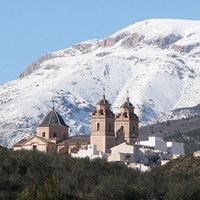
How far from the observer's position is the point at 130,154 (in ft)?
589

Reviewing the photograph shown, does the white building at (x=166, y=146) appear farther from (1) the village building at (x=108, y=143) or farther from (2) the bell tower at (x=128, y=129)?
(2) the bell tower at (x=128, y=129)

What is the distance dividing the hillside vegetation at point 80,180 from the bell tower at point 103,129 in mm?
49105

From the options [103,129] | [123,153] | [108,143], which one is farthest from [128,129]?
[123,153]

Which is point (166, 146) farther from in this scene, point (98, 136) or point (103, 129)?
point (98, 136)

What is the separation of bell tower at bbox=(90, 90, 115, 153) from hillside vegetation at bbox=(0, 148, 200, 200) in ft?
161

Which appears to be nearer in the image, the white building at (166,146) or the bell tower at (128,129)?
the white building at (166,146)

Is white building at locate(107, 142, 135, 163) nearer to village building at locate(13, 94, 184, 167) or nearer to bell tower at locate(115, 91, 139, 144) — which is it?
village building at locate(13, 94, 184, 167)

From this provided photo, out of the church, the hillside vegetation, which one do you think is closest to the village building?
the church

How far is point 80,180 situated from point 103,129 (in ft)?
228

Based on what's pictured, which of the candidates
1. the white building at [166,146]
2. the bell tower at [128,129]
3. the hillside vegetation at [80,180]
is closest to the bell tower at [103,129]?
the bell tower at [128,129]

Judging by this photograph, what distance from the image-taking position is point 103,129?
19488cm

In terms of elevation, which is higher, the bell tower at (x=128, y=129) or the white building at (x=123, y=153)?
the bell tower at (x=128, y=129)

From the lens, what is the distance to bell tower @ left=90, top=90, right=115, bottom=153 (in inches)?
7603

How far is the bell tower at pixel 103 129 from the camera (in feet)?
634
